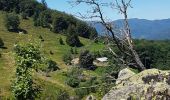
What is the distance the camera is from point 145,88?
1359 cm

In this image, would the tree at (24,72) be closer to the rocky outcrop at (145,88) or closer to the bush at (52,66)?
the rocky outcrop at (145,88)

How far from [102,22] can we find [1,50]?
566ft

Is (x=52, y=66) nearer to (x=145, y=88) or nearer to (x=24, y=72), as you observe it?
(x=24, y=72)

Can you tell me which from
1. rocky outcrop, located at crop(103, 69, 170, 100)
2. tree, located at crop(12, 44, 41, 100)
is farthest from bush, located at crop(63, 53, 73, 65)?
rocky outcrop, located at crop(103, 69, 170, 100)

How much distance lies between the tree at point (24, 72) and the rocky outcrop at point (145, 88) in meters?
22.2

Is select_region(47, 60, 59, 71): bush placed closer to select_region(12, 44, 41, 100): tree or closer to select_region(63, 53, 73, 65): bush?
select_region(63, 53, 73, 65): bush

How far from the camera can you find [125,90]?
13688 millimetres

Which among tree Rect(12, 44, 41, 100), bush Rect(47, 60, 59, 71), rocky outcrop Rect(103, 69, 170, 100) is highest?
rocky outcrop Rect(103, 69, 170, 100)

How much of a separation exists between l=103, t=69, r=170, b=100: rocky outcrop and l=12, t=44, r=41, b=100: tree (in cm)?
2216

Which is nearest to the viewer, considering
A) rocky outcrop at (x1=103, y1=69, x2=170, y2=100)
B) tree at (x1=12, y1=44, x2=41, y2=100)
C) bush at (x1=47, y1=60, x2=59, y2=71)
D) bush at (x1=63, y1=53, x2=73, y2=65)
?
rocky outcrop at (x1=103, y1=69, x2=170, y2=100)

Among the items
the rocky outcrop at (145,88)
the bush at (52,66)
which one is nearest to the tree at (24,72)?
the rocky outcrop at (145,88)

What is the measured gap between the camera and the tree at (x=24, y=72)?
35.8 m

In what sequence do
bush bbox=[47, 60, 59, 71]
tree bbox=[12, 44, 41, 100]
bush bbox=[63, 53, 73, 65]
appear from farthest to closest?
bush bbox=[63, 53, 73, 65] → bush bbox=[47, 60, 59, 71] → tree bbox=[12, 44, 41, 100]

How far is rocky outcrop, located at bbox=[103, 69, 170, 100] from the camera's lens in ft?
44.2
